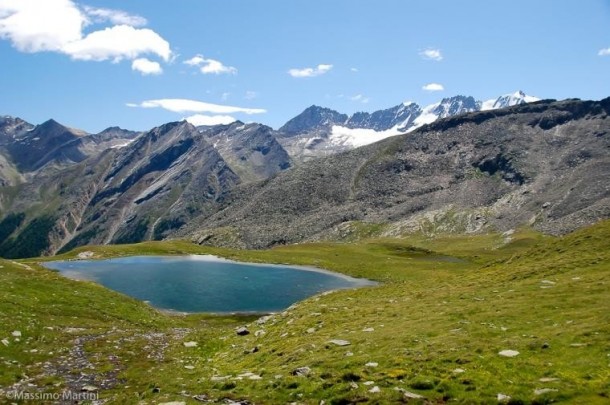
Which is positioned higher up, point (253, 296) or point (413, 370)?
point (413, 370)

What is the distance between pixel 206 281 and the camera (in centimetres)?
9956

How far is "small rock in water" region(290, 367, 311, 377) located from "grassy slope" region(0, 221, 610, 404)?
0.43m

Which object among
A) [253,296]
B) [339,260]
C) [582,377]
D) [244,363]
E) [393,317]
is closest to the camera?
[582,377]

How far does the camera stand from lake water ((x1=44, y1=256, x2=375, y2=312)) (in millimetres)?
80250

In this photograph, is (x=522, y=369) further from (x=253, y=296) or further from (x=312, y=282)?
(x=312, y=282)

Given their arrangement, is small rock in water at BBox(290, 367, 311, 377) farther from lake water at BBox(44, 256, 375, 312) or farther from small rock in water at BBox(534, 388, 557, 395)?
lake water at BBox(44, 256, 375, 312)

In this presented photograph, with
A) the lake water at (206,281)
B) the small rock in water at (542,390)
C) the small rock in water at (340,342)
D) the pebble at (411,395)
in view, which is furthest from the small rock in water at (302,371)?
the lake water at (206,281)

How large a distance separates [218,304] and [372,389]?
60.7 meters

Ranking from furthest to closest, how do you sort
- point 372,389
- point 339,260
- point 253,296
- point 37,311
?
point 339,260, point 253,296, point 37,311, point 372,389

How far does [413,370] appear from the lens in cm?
2278

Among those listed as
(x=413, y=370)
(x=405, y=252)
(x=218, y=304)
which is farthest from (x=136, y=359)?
(x=405, y=252)

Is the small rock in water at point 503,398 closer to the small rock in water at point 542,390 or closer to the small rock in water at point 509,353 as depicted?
the small rock in water at point 542,390

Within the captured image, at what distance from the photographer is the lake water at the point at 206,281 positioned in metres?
80.2

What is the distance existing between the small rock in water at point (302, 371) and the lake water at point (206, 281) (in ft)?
169
